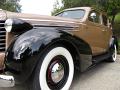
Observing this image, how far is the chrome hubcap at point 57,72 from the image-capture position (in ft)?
13.1

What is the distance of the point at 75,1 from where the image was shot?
1370cm

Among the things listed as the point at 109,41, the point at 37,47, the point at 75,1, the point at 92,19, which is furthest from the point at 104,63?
the point at 75,1

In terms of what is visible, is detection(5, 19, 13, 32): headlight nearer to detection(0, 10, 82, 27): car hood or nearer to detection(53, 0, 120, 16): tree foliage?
detection(0, 10, 82, 27): car hood

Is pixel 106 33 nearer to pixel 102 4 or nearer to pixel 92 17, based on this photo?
pixel 92 17

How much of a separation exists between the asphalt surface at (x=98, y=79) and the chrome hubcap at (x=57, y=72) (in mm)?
662

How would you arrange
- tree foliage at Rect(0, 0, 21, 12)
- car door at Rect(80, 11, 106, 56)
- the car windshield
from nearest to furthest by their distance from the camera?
car door at Rect(80, 11, 106, 56)
the car windshield
tree foliage at Rect(0, 0, 21, 12)

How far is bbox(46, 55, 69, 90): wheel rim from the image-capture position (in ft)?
13.0

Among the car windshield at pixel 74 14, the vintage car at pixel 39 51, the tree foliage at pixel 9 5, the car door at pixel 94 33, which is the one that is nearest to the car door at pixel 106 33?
the car door at pixel 94 33

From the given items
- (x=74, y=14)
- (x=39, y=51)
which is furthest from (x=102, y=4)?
(x=39, y=51)

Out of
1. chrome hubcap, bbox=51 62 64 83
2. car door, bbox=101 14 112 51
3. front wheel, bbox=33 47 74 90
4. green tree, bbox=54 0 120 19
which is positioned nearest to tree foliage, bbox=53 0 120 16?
green tree, bbox=54 0 120 19

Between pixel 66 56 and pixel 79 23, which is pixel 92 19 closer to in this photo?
pixel 79 23

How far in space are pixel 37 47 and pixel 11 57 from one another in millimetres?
438

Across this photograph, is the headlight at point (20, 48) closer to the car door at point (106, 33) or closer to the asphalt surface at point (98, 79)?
the asphalt surface at point (98, 79)

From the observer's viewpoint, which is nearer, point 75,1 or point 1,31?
Answer: point 1,31
